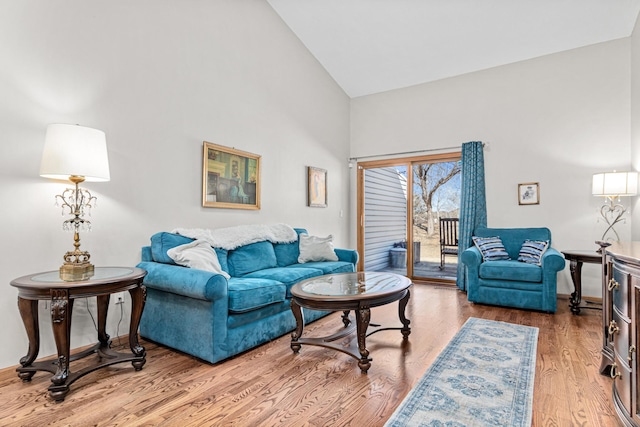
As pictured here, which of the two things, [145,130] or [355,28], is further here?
[355,28]

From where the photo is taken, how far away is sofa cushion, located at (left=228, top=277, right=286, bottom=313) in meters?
2.42

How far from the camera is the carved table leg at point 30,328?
206cm

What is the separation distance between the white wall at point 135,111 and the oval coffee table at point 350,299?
1500 mm

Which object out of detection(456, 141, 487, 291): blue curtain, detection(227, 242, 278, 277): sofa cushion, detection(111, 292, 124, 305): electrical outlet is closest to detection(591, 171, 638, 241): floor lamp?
detection(456, 141, 487, 291): blue curtain

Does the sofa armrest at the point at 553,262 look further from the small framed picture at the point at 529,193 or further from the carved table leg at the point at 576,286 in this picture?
the small framed picture at the point at 529,193

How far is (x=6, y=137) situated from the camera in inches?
87.7

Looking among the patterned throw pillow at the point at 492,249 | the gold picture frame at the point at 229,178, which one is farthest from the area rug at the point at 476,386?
A: the gold picture frame at the point at 229,178

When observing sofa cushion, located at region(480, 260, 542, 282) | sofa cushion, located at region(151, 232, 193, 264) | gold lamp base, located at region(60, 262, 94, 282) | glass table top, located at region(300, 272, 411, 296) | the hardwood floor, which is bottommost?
the hardwood floor

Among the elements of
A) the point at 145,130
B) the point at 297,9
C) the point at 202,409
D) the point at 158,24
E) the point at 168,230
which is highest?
the point at 297,9

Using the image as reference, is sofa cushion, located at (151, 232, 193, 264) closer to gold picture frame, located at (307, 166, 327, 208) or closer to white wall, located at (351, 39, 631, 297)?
gold picture frame, located at (307, 166, 327, 208)

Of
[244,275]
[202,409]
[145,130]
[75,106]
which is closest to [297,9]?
[145,130]

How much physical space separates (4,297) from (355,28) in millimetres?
4496

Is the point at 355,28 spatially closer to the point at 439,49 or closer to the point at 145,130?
the point at 439,49

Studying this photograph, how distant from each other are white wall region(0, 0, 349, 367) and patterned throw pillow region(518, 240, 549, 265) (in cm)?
288
